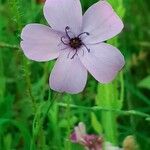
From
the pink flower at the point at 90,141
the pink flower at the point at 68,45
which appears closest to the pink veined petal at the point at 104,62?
the pink flower at the point at 68,45

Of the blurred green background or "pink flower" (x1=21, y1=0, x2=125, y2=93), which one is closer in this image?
"pink flower" (x1=21, y1=0, x2=125, y2=93)

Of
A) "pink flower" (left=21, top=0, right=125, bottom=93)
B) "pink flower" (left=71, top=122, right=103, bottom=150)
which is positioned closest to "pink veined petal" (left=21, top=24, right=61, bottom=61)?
"pink flower" (left=21, top=0, right=125, bottom=93)

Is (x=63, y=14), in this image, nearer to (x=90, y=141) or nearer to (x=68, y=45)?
(x=68, y=45)

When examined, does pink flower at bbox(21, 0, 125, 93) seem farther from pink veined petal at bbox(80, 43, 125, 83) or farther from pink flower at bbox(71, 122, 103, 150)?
pink flower at bbox(71, 122, 103, 150)

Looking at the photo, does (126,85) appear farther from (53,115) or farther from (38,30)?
(38,30)

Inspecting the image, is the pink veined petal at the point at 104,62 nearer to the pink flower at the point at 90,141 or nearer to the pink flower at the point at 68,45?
the pink flower at the point at 68,45

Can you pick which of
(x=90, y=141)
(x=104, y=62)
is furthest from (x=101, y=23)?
(x=90, y=141)

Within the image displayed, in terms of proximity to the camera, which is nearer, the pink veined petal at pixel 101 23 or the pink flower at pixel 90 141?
the pink veined petal at pixel 101 23
